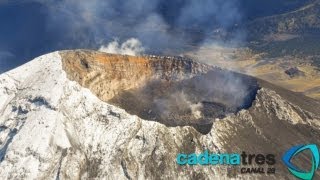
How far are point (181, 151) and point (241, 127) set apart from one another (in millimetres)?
10272

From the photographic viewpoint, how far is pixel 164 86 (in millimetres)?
94125

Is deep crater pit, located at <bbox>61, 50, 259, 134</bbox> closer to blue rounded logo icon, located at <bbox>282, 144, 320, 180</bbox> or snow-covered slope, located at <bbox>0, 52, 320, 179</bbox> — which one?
snow-covered slope, located at <bbox>0, 52, 320, 179</bbox>

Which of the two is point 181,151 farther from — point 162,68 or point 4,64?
point 4,64

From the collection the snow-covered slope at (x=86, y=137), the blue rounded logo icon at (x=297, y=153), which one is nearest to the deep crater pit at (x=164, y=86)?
the snow-covered slope at (x=86, y=137)

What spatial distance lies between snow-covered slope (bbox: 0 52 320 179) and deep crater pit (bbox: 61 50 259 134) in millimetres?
3783

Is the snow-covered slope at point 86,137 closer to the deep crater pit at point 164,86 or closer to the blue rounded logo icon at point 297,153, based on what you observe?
the blue rounded logo icon at point 297,153

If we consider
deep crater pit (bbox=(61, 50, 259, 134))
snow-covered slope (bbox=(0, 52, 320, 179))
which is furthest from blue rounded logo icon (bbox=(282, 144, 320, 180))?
deep crater pit (bbox=(61, 50, 259, 134))

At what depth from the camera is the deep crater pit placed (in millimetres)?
82375

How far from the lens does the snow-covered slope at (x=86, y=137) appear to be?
67.4 m

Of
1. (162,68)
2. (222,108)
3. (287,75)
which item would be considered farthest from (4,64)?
(222,108)

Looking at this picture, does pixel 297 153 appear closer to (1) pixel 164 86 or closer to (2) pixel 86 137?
(1) pixel 164 86

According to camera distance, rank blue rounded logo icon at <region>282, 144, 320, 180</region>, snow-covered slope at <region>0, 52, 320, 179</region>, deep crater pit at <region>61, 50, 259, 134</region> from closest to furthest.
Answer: snow-covered slope at <region>0, 52, 320, 179</region>, blue rounded logo icon at <region>282, 144, 320, 180</region>, deep crater pit at <region>61, 50, 259, 134</region>

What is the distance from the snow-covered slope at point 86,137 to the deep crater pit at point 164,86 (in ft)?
12.4

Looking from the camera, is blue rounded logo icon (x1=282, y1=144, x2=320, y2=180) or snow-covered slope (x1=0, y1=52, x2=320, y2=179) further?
blue rounded logo icon (x1=282, y1=144, x2=320, y2=180)
